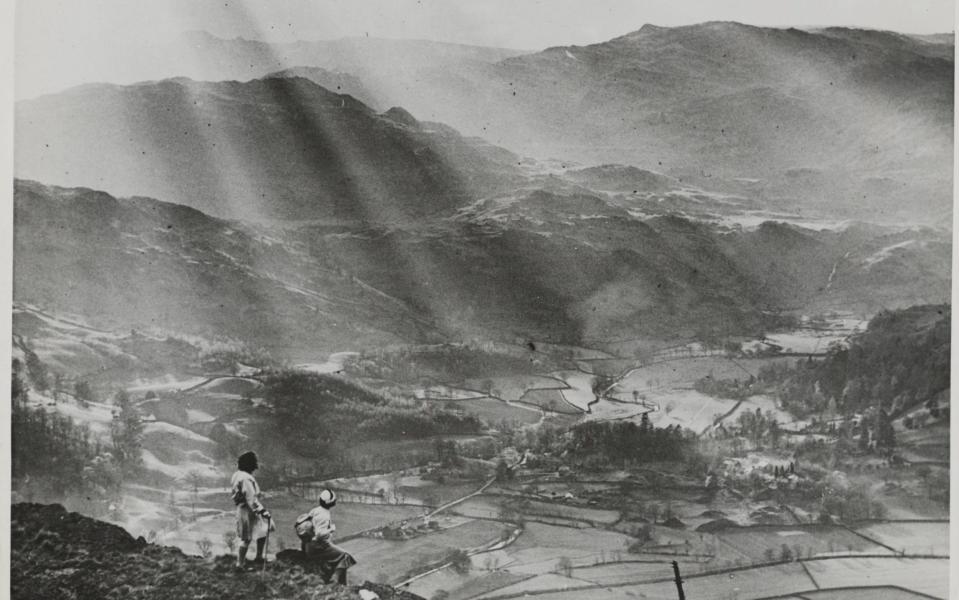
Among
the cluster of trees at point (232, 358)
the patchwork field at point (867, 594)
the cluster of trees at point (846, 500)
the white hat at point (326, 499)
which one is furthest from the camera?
the cluster of trees at point (232, 358)

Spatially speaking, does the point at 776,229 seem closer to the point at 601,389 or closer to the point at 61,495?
the point at 601,389

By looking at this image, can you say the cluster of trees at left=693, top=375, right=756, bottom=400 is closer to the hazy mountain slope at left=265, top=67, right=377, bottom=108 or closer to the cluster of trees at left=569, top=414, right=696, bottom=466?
the cluster of trees at left=569, top=414, right=696, bottom=466

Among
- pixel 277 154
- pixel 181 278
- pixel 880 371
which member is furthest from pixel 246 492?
pixel 880 371

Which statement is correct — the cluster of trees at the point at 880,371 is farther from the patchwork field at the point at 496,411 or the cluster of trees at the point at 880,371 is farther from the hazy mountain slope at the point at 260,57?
the hazy mountain slope at the point at 260,57

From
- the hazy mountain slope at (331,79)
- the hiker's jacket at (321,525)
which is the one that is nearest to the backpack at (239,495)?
the hiker's jacket at (321,525)

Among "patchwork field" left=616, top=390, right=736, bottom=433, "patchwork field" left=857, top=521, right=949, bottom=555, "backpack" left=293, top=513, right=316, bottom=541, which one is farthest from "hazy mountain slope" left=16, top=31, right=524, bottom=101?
"patchwork field" left=857, top=521, right=949, bottom=555
